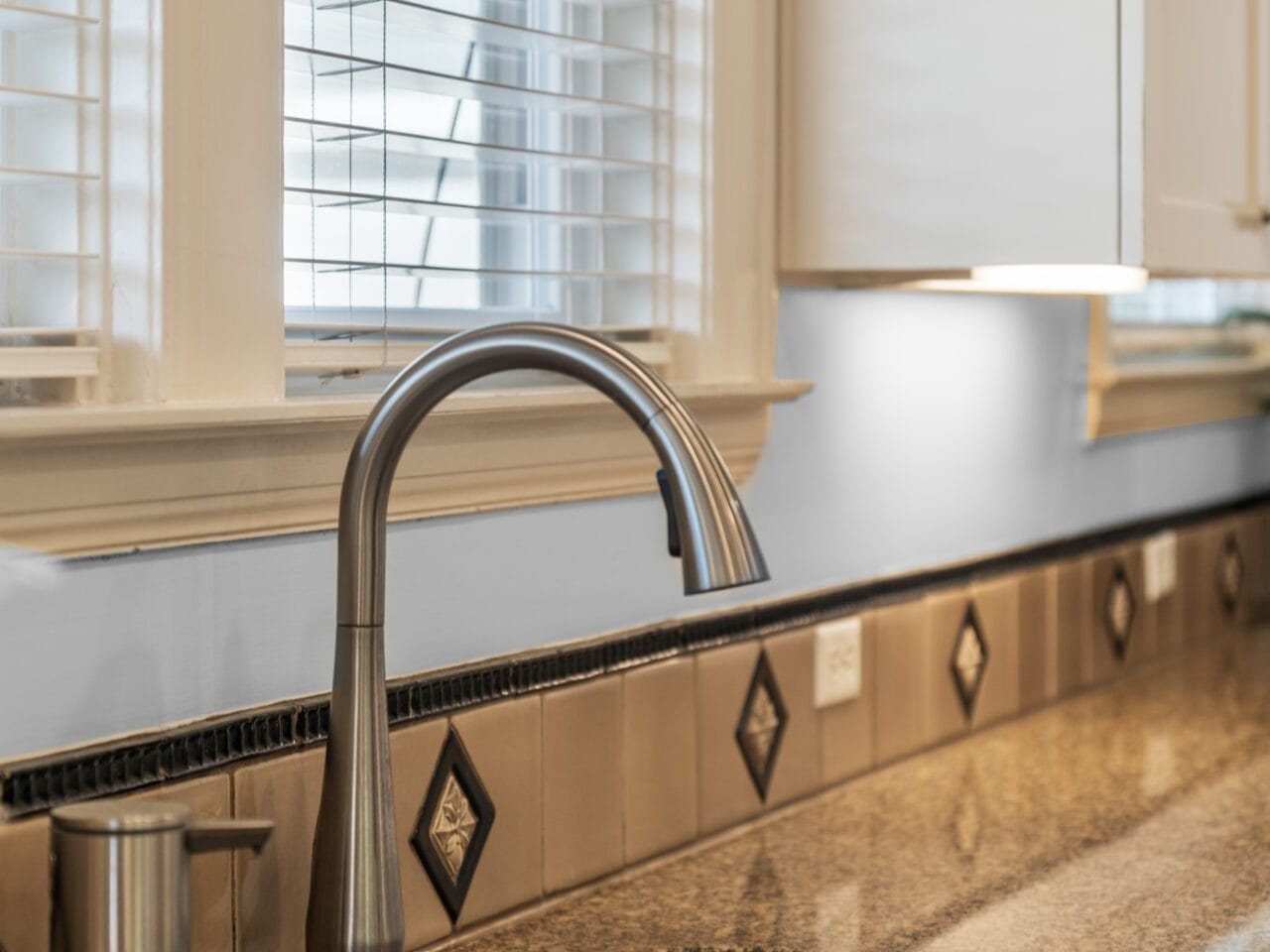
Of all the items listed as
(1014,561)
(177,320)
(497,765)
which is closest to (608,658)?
(497,765)

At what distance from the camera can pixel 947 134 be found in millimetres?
1538

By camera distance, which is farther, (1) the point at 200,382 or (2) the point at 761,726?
(2) the point at 761,726

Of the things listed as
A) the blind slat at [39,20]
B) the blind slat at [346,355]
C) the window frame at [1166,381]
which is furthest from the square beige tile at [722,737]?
the window frame at [1166,381]

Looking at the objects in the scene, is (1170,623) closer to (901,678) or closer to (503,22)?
(901,678)

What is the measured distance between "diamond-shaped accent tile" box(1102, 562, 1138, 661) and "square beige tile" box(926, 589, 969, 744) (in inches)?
17.5

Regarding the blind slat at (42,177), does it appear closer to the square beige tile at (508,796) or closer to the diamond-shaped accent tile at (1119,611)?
the square beige tile at (508,796)

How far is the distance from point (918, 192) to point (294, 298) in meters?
0.62

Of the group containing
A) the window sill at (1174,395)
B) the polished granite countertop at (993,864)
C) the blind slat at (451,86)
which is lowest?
the polished granite countertop at (993,864)

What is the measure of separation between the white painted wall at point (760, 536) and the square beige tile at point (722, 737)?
58 mm

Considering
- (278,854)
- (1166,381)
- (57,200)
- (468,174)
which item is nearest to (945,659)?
(1166,381)

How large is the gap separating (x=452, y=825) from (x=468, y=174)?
20.8 inches

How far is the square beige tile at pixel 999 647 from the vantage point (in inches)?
81.5

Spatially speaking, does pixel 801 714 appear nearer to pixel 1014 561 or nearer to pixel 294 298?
pixel 1014 561

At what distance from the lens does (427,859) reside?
1287mm
